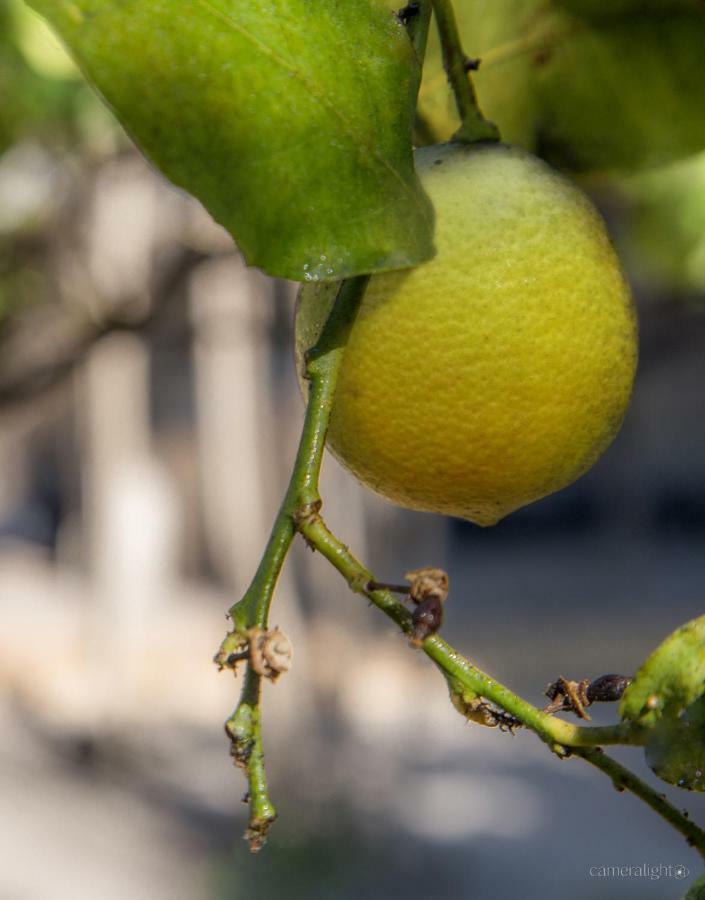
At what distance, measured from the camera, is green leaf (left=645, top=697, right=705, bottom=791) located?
493 mm

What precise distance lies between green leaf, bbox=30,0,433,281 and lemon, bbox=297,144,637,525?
0.06 m

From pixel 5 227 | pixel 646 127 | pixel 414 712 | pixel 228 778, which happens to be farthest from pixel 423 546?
pixel 646 127

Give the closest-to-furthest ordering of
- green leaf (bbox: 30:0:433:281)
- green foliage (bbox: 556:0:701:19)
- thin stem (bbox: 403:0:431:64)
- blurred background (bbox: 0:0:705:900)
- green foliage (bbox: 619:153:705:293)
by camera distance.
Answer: green leaf (bbox: 30:0:433:281)
thin stem (bbox: 403:0:431:64)
green foliage (bbox: 556:0:701:19)
green foliage (bbox: 619:153:705:293)
blurred background (bbox: 0:0:705:900)

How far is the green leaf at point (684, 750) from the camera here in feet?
1.62

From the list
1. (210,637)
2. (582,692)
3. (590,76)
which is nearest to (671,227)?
(590,76)

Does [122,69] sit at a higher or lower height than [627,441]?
lower

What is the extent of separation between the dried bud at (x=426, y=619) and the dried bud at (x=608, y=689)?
9cm

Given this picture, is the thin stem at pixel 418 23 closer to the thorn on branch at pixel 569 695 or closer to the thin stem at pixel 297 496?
the thin stem at pixel 297 496

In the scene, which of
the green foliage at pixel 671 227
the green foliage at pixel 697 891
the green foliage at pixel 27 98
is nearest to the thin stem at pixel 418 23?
the green foliage at pixel 697 891

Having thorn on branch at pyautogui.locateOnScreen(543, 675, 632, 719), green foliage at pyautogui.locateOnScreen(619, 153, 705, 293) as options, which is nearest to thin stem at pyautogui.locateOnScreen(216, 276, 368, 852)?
thorn on branch at pyautogui.locateOnScreen(543, 675, 632, 719)

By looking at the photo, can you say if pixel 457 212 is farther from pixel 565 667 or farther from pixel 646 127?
pixel 565 667

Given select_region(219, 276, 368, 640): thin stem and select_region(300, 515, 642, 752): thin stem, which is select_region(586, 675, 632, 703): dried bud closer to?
select_region(300, 515, 642, 752): thin stem

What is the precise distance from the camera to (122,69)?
47cm

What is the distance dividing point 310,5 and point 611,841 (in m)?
4.44
